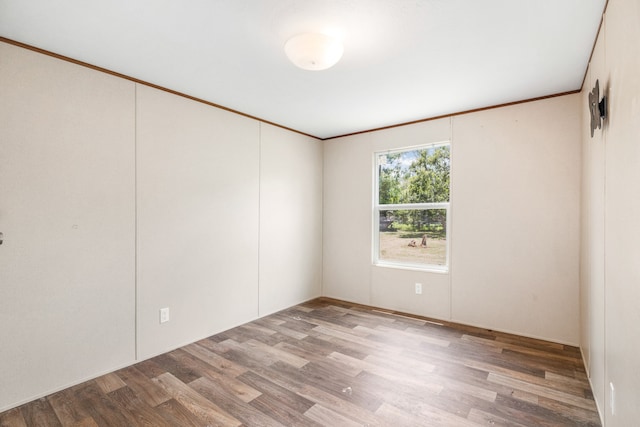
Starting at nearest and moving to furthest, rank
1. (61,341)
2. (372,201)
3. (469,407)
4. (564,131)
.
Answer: (469,407), (61,341), (564,131), (372,201)

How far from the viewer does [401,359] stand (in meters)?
2.75

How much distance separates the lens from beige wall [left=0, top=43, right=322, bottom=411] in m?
2.11

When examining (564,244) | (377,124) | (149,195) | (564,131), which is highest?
(377,124)

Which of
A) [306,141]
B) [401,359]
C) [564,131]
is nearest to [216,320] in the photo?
[401,359]

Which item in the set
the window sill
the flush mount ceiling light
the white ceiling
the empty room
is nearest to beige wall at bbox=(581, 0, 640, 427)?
the empty room

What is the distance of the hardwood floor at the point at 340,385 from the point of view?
1.97 metres

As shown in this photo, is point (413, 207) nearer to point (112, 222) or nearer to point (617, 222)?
point (617, 222)

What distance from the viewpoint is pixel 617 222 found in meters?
1.50

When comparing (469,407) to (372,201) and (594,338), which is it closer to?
(594,338)

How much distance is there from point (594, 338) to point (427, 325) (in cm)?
157

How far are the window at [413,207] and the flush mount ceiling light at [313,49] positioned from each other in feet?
7.20

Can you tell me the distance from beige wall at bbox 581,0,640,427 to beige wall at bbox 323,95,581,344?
2.74ft

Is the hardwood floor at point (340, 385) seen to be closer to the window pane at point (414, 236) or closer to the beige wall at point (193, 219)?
the beige wall at point (193, 219)

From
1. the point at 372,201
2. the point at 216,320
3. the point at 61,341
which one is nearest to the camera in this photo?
the point at 61,341
